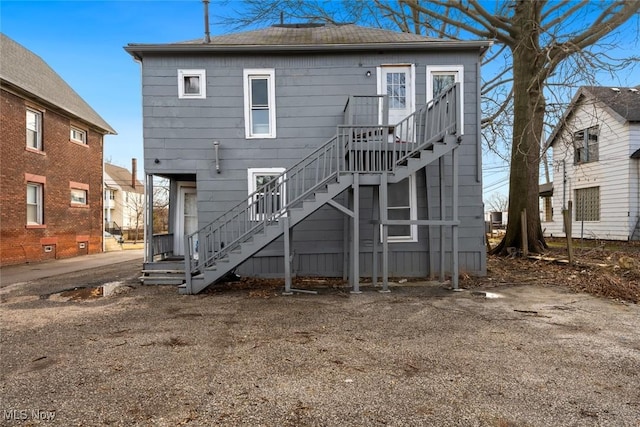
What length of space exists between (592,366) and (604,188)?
16379 mm

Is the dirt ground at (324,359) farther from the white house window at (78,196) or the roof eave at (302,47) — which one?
the white house window at (78,196)

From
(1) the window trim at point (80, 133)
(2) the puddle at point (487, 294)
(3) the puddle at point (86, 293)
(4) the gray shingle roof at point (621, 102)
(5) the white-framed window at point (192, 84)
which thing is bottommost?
(3) the puddle at point (86, 293)

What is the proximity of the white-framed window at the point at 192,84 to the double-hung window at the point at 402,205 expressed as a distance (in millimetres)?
4939

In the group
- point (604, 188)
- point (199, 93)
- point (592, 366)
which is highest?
point (199, 93)

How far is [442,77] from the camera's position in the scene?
855 centimetres

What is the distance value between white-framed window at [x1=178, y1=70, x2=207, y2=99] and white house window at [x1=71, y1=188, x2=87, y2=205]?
33.1ft

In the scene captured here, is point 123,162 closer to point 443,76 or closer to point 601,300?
point 443,76

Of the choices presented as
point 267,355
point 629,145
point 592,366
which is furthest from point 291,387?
point 629,145

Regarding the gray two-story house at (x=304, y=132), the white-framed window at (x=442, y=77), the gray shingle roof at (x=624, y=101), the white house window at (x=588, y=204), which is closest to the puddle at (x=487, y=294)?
the gray two-story house at (x=304, y=132)

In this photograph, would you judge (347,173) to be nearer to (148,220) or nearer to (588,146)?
(148,220)

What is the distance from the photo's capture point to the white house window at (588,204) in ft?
55.4

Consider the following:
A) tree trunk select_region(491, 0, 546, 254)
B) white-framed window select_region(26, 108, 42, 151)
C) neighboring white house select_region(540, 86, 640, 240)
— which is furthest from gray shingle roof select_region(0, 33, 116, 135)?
neighboring white house select_region(540, 86, 640, 240)

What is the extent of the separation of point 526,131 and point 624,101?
7.21 m

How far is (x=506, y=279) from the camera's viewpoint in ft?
27.0
